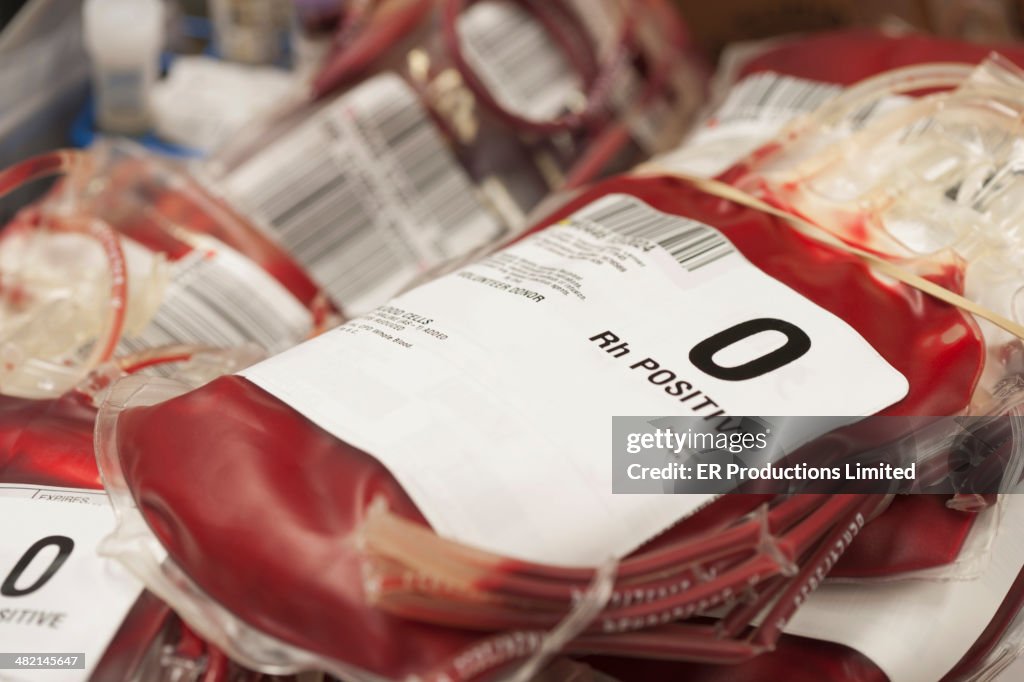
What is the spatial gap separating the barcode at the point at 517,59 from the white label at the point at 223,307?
209 mm

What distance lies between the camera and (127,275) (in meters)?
0.57

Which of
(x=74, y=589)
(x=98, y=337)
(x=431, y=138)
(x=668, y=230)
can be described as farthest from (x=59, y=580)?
(x=431, y=138)

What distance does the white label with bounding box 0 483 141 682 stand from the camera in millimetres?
387

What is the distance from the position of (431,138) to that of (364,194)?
58 millimetres

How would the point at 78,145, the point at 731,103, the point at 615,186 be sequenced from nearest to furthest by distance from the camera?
1. the point at 615,186
2. the point at 731,103
3. the point at 78,145

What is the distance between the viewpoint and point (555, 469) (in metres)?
0.38

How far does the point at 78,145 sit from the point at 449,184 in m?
0.29

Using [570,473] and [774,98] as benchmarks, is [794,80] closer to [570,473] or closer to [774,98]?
[774,98]

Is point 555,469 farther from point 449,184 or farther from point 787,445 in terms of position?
point 449,184

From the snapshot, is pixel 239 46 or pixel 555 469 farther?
pixel 239 46

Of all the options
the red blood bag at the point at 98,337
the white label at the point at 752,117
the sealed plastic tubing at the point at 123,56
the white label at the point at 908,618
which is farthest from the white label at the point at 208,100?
the white label at the point at 908,618

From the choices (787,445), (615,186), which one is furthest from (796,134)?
(787,445)

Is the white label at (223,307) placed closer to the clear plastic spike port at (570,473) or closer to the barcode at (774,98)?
the clear plastic spike port at (570,473)

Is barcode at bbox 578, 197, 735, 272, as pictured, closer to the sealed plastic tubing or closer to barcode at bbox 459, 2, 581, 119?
barcode at bbox 459, 2, 581, 119
